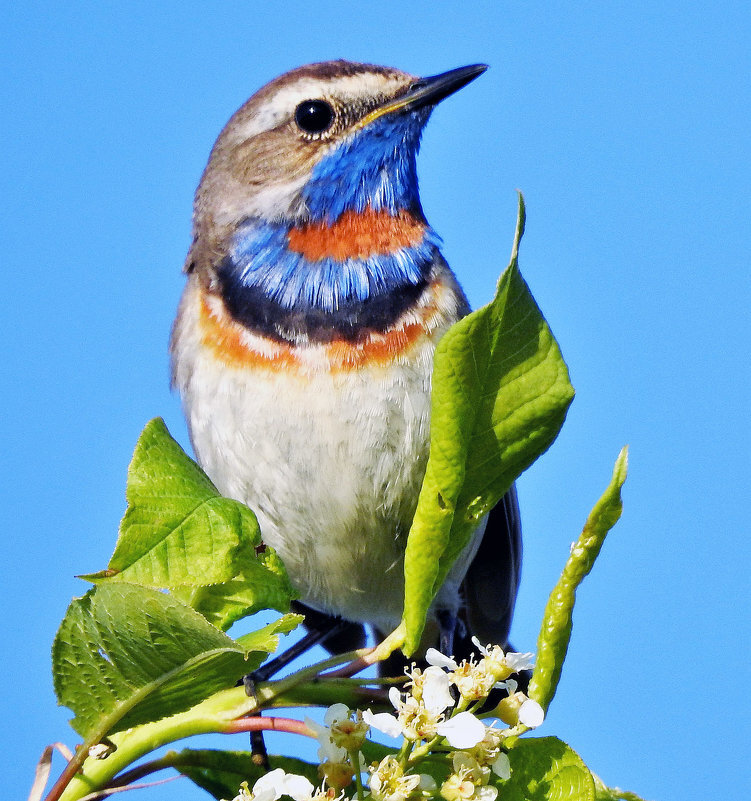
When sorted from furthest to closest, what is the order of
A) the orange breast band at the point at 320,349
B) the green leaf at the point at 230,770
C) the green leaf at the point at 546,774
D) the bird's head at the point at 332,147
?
1. the bird's head at the point at 332,147
2. the orange breast band at the point at 320,349
3. the green leaf at the point at 230,770
4. the green leaf at the point at 546,774

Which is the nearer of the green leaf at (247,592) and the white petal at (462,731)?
the white petal at (462,731)

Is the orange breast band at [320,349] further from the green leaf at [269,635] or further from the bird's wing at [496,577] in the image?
the green leaf at [269,635]

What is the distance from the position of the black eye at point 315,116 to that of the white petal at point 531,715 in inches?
122

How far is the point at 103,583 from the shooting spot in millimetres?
2072

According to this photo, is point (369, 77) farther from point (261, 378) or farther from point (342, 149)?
point (261, 378)

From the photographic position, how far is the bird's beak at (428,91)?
4652mm

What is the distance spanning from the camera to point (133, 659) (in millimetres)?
2229

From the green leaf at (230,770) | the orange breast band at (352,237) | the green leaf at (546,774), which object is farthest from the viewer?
the orange breast band at (352,237)

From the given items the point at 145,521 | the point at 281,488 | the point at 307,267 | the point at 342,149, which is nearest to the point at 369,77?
the point at 342,149

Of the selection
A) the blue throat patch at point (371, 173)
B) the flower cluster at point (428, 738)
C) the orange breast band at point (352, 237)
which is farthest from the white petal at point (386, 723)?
the blue throat patch at point (371, 173)

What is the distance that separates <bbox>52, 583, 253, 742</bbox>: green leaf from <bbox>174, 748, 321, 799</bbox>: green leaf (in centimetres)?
54

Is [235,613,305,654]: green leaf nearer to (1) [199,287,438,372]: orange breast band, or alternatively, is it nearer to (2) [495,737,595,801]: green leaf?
(2) [495,737,595,801]: green leaf

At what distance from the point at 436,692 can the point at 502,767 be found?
227 mm

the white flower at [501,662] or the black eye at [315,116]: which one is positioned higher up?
the black eye at [315,116]
